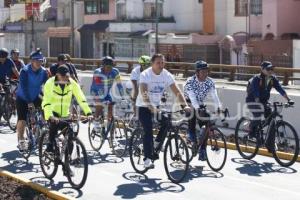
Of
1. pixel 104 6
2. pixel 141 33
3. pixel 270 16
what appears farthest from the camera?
pixel 104 6

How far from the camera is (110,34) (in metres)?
52.6

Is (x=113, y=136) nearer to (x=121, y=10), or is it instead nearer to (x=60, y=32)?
(x=121, y=10)

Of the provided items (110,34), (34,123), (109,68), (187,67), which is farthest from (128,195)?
(110,34)

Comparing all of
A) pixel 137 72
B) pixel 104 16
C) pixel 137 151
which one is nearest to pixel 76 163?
pixel 137 151

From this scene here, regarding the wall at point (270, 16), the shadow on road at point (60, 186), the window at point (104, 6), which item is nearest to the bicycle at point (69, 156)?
the shadow on road at point (60, 186)

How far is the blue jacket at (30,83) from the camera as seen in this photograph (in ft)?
38.7

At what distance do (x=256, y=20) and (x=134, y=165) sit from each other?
30075 millimetres

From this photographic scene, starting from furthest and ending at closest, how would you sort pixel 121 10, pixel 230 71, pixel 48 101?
1. pixel 121 10
2. pixel 230 71
3. pixel 48 101

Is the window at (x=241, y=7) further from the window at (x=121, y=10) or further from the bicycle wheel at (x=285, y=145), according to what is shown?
the bicycle wheel at (x=285, y=145)

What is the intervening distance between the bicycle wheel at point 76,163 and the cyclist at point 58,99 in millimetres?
Answer: 469

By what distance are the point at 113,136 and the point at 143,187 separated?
9.54ft

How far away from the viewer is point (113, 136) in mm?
12969

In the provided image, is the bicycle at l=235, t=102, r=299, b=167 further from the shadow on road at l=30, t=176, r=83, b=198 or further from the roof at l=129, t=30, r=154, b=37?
the roof at l=129, t=30, r=154, b=37

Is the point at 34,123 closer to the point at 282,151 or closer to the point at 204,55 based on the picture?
the point at 282,151
